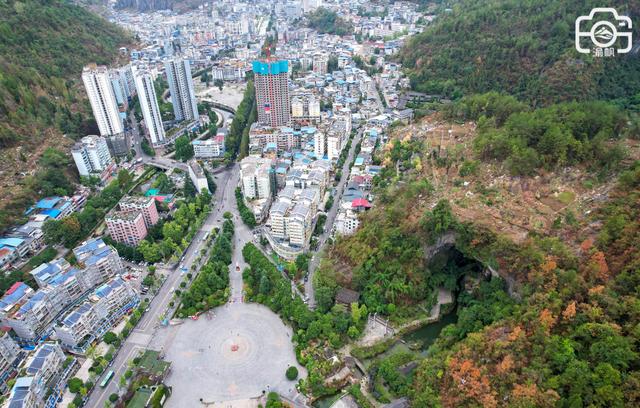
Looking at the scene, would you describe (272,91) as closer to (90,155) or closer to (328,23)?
(90,155)

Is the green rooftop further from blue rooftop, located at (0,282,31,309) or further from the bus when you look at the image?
A: blue rooftop, located at (0,282,31,309)

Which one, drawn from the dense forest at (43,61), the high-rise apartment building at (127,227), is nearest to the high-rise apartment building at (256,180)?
the high-rise apartment building at (127,227)

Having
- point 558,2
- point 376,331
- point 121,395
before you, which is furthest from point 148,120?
point 558,2

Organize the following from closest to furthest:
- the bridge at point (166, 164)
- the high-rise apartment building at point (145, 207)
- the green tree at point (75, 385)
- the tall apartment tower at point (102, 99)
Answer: the green tree at point (75, 385), the high-rise apartment building at point (145, 207), the tall apartment tower at point (102, 99), the bridge at point (166, 164)

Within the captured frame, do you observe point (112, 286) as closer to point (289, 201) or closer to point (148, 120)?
point (289, 201)

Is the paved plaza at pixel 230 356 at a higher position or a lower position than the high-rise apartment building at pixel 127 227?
lower

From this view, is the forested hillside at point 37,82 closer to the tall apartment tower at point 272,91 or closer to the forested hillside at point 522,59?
the tall apartment tower at point 272,91
